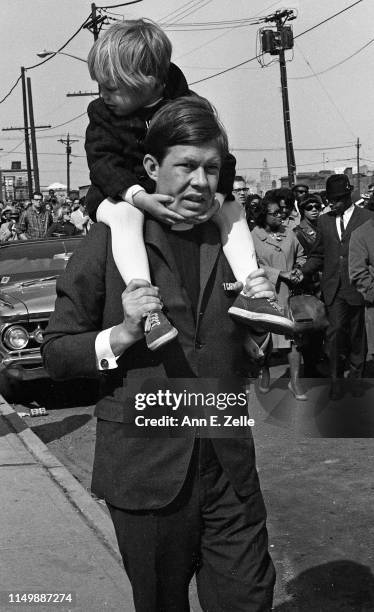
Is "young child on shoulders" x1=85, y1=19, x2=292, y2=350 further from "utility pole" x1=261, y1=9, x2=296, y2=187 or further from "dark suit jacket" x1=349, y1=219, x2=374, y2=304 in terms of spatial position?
"utility pole" x1=261, y1=9, x2=296, y2=187

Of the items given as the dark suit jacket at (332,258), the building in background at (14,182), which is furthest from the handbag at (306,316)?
the building in background at (14,182)

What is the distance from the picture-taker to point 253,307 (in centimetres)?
240

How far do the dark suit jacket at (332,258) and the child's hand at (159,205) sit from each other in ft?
20.2

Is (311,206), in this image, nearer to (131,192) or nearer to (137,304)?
(131,192)

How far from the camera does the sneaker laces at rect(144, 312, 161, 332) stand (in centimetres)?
227

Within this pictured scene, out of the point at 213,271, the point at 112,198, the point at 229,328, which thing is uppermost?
the point at 112,198

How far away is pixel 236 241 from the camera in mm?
2557

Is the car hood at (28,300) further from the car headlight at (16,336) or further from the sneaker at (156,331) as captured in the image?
the sneaker at (156,331)

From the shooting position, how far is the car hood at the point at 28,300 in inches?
339

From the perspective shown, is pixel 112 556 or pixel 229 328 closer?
pixel 229 328

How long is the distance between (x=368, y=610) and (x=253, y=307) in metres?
2.04

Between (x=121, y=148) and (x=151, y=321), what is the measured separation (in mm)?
553

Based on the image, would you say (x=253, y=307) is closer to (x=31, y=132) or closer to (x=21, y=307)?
(x=21, y=307)

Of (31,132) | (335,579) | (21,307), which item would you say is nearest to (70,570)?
(335,579)
